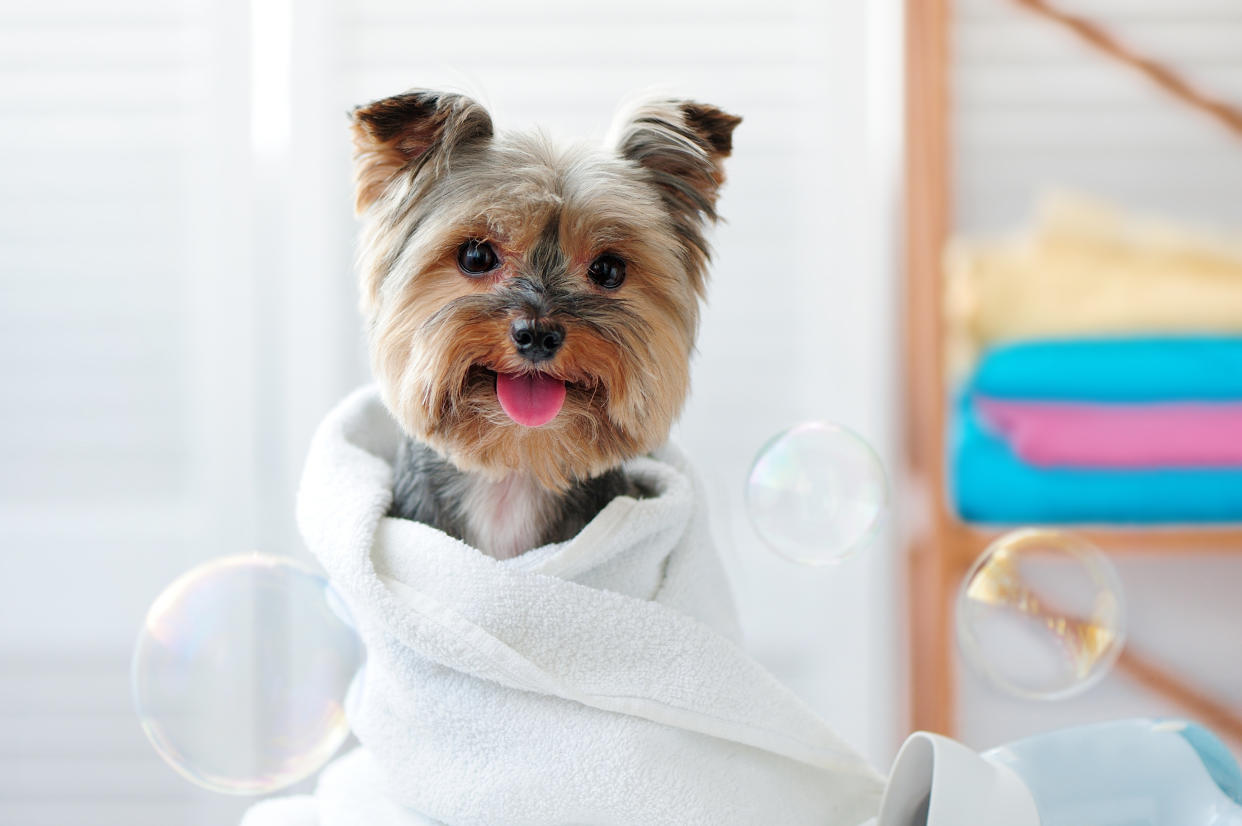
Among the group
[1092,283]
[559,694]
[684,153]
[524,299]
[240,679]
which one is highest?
[684,153]

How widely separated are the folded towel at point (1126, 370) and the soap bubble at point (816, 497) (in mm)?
571

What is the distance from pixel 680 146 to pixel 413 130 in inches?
11.4

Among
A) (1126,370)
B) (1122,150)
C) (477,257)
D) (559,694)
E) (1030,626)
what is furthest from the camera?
(1122,150)

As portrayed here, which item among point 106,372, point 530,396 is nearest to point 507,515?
point 530,396

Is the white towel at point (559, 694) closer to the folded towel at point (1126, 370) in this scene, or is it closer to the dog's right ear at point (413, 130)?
the dog's right ear at point (413, 130)

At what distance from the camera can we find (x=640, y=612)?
1067 millimetres

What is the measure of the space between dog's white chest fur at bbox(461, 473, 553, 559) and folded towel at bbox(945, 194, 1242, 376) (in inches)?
40.8

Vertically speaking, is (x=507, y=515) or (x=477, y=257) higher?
(x=477, y=257)

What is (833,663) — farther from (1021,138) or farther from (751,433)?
(1021,138)

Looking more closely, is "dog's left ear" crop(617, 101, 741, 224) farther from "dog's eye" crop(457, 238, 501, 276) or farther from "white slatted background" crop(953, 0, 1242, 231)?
"white slatted background" crop(953, 0, 1242, 231)

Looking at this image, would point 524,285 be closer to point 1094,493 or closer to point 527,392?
point 527,392

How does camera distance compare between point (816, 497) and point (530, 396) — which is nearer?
point (530, 396)

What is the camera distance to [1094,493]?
1.88m

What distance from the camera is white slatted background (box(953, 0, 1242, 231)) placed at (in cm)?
222
